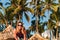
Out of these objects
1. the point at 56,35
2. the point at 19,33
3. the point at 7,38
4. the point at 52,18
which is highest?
the point at 19,33

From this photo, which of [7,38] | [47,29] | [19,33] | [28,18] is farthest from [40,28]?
[19,33]

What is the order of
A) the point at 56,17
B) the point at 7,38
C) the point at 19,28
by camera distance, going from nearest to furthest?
the point at 19,28 < the point at 7,38 < the point at 56,17

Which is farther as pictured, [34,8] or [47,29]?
[47,29]

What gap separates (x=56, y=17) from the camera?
1690 inches

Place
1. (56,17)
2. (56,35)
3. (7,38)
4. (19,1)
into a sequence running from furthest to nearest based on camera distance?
1. (56,35)
2. (56,17)
3. (19,1)
4. (7,38)

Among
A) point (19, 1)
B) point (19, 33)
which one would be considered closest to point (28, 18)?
point (19, 1)

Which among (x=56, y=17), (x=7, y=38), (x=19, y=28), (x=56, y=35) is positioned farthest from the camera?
(x=56, y=35)

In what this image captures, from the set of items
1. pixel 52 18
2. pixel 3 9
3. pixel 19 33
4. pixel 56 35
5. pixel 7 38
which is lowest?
pixel 56 35

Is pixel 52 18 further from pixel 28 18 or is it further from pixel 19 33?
pixel 19 33

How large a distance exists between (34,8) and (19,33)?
34856mm

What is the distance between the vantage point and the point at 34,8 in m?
43.8

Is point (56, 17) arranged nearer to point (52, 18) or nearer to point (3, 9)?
point (52, 18)

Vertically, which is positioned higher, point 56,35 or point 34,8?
point 34,8

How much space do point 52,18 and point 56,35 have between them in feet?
12.4
